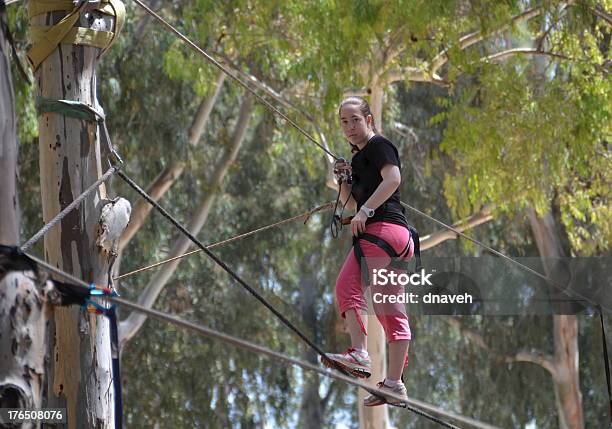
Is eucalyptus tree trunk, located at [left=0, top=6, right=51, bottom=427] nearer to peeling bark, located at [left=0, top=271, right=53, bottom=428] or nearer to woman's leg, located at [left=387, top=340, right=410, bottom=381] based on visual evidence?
peeling bark, located at [left=0, top=271, right=53, bottom=428]

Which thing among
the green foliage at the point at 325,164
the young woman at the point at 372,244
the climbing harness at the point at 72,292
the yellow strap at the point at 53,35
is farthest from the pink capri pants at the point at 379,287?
the green foliage at the point at 325,164

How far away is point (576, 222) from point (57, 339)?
11608 millimetres

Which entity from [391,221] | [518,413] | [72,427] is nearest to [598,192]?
[518,413]

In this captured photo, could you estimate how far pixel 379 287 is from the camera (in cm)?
524

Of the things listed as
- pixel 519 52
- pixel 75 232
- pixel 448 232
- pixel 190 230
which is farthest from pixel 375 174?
pixel 190 230

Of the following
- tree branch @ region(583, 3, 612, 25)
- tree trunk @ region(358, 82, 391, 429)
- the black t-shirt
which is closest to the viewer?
the black t-shirt

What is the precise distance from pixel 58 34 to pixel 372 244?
1637 millimetres

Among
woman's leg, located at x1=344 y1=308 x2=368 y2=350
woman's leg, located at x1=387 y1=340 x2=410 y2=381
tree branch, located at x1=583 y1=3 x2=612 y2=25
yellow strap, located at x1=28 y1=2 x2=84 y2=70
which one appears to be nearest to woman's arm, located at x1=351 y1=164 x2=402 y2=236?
woman's leg, located at x1=344 y1=308 x2=368 y2=350

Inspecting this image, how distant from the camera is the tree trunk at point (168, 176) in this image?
1438cm

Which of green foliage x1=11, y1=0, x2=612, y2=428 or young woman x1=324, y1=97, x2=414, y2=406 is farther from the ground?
green foliage x1=11, y1=0, x2=612, y2=428

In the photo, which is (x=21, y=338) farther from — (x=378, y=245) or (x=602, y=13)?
(x=602, y=13)

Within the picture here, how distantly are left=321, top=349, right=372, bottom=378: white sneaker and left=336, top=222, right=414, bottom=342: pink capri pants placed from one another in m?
0.12

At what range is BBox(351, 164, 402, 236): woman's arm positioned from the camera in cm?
520

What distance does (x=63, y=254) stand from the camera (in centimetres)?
516
